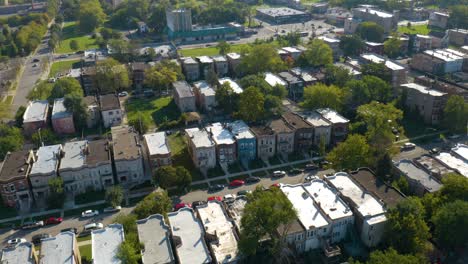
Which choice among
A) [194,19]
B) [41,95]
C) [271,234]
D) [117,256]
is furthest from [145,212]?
[194,19]

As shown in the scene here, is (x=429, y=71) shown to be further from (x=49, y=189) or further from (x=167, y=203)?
(x=49, y=189)

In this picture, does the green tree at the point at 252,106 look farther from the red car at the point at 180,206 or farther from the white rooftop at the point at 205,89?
the red car at the point at 180,206

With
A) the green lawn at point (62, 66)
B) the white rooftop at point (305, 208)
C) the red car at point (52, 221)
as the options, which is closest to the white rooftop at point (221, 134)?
the white rooftop at point (305, 208)

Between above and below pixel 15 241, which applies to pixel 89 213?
above

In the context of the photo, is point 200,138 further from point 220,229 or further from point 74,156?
point 220,229

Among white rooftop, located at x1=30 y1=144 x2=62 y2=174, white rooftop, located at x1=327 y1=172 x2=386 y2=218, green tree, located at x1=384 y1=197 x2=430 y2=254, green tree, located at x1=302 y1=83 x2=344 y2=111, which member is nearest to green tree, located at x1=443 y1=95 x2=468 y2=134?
green tree, located at x1=302 y1=83 x2=344 y2=111

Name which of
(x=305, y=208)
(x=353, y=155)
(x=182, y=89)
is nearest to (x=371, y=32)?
(x=182, y=89)
